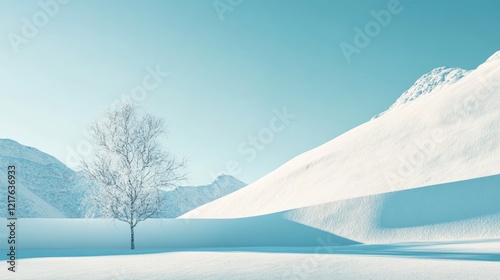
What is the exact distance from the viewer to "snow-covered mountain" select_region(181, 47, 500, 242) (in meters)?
20.8

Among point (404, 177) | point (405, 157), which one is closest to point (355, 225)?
Answer: point (404, 177)

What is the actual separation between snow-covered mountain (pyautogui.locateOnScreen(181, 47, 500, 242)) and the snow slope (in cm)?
7

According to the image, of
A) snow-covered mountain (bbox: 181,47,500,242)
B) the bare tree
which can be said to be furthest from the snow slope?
the bare tree

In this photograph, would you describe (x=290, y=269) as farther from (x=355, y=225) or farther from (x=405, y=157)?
(x=405, y=157)

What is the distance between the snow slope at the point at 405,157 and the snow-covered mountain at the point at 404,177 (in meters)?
0.07

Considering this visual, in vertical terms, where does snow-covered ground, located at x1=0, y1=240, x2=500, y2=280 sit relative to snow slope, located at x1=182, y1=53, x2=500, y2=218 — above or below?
below

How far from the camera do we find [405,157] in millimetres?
31344

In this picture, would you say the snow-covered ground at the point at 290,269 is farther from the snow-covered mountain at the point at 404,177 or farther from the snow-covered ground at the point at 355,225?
the snow-covered mountain at the point at 404,177

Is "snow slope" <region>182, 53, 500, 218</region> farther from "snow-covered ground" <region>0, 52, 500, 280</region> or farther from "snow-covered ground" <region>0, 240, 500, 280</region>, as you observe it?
"snow-covered ground" <region>0, 240, 500, 280</region>

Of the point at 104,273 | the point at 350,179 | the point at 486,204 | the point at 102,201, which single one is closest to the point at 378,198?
the point at 486,204

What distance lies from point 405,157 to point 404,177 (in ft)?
14.6

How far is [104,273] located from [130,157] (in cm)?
1096

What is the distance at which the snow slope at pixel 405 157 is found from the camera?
26.7 metres

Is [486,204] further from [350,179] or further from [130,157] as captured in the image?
[130,157]
